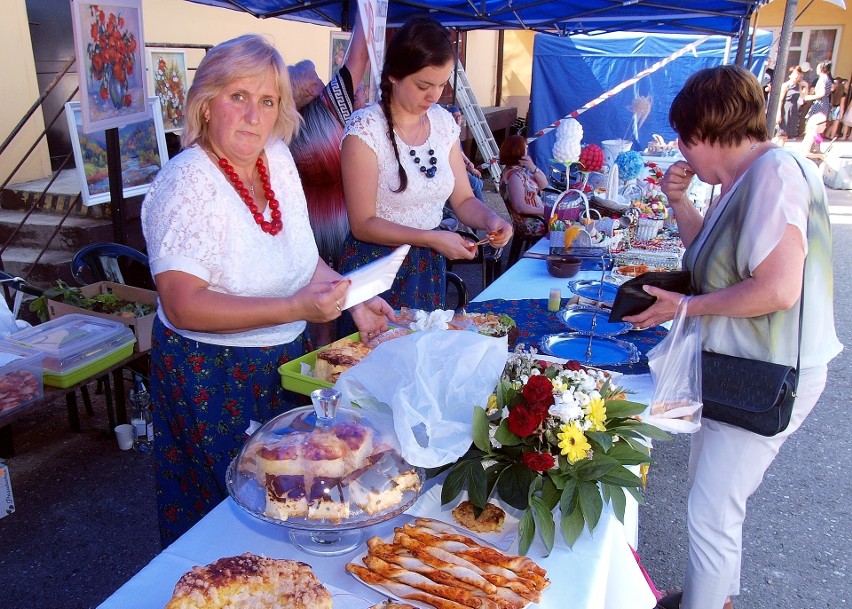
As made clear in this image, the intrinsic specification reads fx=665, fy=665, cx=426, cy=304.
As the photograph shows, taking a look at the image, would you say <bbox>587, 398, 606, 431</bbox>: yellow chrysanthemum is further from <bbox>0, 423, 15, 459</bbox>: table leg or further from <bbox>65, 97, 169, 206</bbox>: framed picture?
<bbox>65, 97, 169, 206</bbox>: framed picture

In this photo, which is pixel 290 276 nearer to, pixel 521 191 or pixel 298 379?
pixel 298 379

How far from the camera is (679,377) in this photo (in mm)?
1870

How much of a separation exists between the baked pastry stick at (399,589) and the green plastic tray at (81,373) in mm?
2187

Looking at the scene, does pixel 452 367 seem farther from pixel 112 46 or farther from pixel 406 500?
pixel 112 46

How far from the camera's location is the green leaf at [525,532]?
4.11 ft

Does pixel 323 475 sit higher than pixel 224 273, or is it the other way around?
pixel 224 273

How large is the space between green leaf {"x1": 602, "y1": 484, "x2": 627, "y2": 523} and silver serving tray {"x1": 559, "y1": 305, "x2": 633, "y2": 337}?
3.69 ft

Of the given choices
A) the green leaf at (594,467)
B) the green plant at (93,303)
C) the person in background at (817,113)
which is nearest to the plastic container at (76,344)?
the green plant at (93,303)

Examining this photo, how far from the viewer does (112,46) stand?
10.6 feet

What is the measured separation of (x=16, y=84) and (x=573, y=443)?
→ 544 cm

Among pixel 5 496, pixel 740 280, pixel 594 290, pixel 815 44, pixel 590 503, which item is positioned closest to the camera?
pixel 590 503

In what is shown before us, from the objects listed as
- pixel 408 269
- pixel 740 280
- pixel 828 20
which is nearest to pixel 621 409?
pixel 740 280

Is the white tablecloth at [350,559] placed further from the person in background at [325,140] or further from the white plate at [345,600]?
the person in background at [325,140]

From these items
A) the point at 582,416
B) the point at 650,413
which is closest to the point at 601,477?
the point at 582,416
